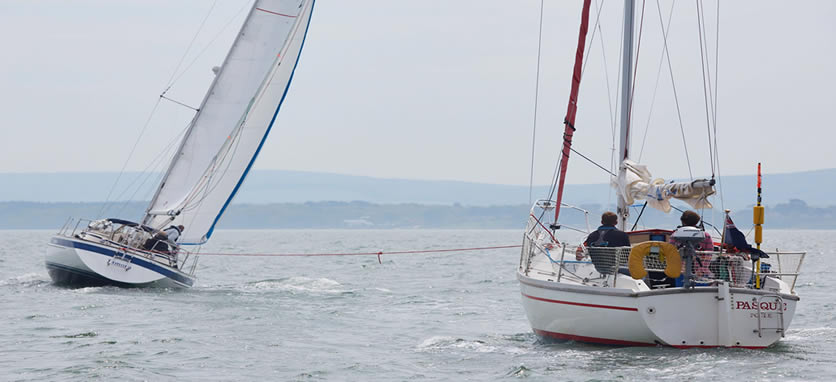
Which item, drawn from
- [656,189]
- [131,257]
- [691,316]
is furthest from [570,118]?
[131,257]

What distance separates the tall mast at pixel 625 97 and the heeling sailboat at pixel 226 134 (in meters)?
11.4

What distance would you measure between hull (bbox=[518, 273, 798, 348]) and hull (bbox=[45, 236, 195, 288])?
40.6ft

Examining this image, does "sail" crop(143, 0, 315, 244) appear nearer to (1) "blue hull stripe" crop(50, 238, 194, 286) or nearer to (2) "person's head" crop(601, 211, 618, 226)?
(1) "blue hull stripe" crop(50, 238, 194, 286)

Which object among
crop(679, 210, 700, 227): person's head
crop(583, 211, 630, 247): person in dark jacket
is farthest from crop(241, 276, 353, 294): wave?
crop(679, 210, 700, 227): person's head

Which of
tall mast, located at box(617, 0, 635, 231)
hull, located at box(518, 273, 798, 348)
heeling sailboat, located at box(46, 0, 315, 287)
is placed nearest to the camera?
hull, located at box(518, 273, 798, 348)

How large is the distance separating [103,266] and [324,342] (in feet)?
29.2

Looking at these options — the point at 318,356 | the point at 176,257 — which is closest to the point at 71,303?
the point at 176,257

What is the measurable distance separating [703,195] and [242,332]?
7.14 m

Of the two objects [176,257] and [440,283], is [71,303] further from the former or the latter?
[440,283]

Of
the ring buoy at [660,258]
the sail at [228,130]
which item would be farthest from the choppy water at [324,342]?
the sail at [228,130]

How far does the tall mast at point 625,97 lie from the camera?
15.2m

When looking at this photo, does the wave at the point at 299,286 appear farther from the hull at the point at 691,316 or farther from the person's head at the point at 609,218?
the hull at the point at 691,316

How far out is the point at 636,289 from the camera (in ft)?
38.4

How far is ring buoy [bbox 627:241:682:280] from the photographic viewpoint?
11539mm
